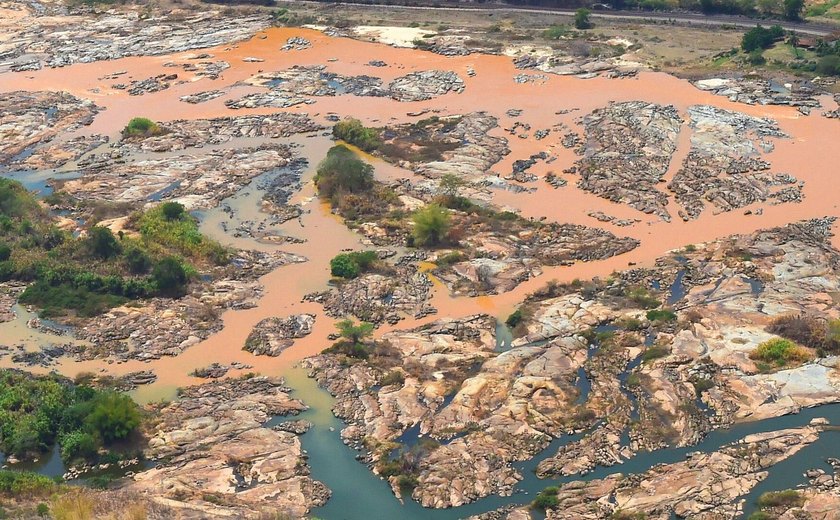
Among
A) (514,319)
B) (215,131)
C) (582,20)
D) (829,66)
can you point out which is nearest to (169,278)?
(514,319)

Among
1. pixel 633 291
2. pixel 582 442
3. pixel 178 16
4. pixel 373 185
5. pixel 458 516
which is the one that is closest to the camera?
pixel 458 516

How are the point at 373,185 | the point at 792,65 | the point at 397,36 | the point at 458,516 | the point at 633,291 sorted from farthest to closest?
the point at 397,36 < the point at 792,65 < the point at 373,185 < the point at 633,291 < the point at 458,516

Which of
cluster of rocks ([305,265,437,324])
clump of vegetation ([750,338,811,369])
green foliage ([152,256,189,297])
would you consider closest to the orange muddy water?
cluster of rocks ([305,265,437,324])

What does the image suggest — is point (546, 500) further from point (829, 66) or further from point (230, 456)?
point (829, 66)

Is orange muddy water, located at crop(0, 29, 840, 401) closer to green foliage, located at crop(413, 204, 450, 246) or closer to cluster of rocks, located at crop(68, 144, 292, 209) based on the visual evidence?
cluster of rocks, located at crop(68, 144, 292, 209)

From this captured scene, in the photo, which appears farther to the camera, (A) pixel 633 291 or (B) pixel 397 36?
(B) pixel 397 36

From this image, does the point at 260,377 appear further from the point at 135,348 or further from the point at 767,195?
the point at 767,195

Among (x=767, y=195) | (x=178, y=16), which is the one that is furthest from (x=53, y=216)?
(x=178, y=16)

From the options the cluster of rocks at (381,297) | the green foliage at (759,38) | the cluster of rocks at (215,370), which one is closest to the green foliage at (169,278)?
the cluster of rocks at (381,297)
